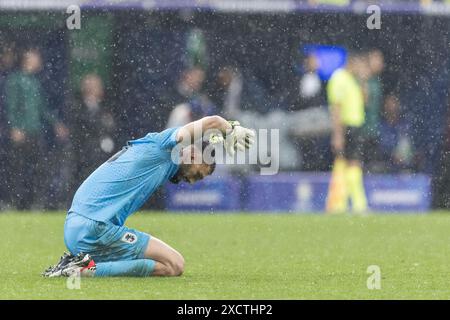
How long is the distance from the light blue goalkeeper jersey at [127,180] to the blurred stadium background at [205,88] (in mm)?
8592

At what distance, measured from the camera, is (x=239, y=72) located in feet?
66.0

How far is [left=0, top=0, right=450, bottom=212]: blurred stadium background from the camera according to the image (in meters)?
19.6

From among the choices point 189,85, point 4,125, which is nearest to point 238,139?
point 189,85

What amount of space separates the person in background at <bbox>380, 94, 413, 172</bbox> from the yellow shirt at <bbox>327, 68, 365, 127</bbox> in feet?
1.96

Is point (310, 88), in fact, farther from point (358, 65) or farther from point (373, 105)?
point (373, 105)

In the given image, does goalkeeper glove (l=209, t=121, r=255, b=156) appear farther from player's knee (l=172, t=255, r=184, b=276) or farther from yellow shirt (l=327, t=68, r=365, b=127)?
yellow shirt (l=327, t=68, r=365, b=127)

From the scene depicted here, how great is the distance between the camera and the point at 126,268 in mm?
10883

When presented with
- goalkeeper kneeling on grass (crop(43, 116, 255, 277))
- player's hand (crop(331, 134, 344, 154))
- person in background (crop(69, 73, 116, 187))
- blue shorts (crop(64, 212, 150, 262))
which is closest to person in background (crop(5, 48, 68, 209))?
person in background (crop(69, 73, 116, 187))

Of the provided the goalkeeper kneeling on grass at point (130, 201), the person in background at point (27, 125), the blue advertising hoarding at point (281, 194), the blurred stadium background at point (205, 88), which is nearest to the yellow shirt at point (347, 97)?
the blurred stadium background at point (205, 88)

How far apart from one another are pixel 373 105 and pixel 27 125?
5.29m

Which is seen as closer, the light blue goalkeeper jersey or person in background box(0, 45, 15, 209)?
the light blue goalkeeper jersey

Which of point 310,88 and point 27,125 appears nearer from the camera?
point 27,125

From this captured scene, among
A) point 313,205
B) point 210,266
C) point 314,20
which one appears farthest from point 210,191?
point 210,266
